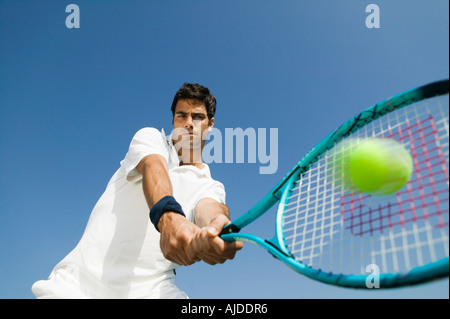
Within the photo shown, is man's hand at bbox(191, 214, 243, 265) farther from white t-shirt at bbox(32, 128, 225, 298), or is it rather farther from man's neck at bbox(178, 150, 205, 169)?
man's neck at bbox(178, 150, 205, 169)

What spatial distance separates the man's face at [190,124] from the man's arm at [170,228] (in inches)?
26.5

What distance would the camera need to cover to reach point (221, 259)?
199 cm

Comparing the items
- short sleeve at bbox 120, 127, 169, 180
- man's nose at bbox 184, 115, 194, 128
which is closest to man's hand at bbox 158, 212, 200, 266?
short sleeve at bbox 120, 127, 169, 180

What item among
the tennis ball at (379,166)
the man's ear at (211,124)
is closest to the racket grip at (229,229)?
the tennis ball at (379,166)

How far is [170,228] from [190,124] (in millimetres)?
1212

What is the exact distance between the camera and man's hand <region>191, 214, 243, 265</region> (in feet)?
6.17

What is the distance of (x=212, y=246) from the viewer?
1.89 m

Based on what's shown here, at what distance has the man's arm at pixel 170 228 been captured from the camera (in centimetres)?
188

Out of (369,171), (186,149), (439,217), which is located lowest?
(439,217)

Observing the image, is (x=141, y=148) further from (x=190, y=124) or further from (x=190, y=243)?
(x=190, y=243)

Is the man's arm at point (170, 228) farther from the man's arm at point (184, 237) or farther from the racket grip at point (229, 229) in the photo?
the racket grip at point (229, 229)
